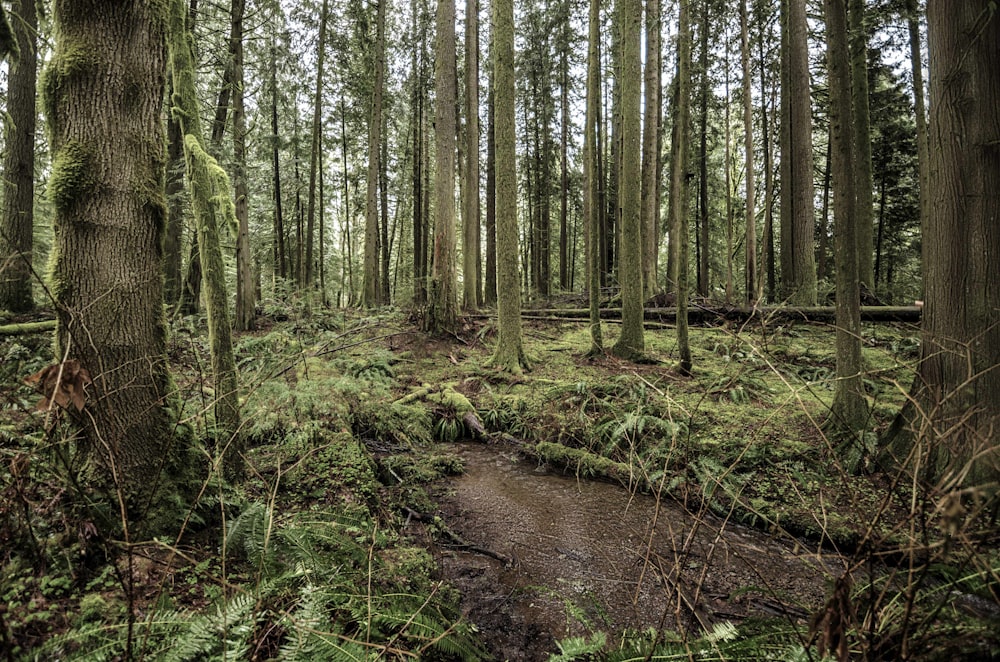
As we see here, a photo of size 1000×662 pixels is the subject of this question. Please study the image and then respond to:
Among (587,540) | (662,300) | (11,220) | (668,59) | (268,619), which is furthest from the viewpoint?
(668,59)

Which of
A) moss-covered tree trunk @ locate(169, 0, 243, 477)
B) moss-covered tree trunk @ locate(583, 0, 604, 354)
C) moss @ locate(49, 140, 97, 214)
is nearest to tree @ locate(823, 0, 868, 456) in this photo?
moss-covered tree trunk @ locate(583, 0, 604, 354)

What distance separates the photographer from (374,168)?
14.7 m

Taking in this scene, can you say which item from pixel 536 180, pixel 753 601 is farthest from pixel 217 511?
pixel 536 180

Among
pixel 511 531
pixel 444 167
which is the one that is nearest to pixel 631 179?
pixel 444 167

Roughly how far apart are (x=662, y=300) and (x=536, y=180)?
12.2 meters

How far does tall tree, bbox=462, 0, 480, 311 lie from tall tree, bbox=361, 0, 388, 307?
2.75 meters

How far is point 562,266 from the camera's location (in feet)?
72.7

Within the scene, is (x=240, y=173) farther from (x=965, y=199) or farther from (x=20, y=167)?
(x=965, y=199)

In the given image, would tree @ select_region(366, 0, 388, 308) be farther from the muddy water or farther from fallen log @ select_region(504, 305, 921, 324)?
the muddy water

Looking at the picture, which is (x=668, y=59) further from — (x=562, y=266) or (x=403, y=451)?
(x=403, y=451)

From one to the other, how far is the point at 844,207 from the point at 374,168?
13.1 m

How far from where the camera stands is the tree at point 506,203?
847cm

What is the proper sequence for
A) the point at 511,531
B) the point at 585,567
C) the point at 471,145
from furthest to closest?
the point at 471,145
the point at 511,531
the point at 585,567

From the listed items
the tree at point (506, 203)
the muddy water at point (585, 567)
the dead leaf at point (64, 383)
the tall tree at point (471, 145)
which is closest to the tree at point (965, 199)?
the muddy water at point (585, 567)
